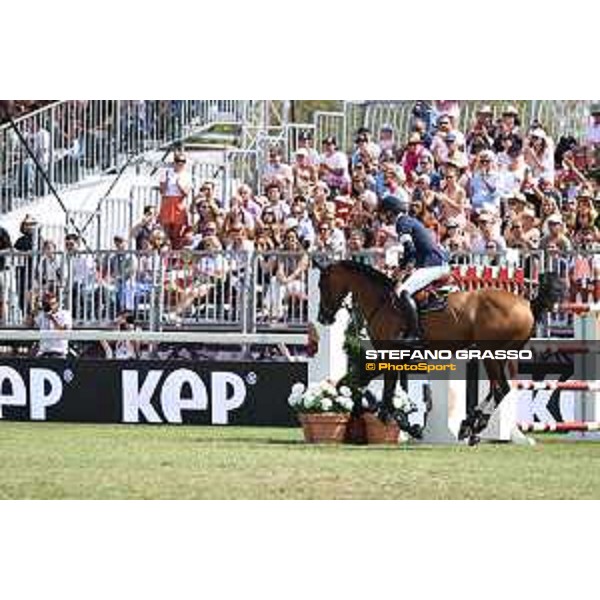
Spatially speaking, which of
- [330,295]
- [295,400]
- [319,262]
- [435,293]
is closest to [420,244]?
[435,293]

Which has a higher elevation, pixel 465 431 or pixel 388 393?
pixel 388 393

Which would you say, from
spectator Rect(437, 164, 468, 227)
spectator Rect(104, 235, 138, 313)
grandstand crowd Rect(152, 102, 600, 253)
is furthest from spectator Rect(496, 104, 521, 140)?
spectator Rect(104, 235, 138, 313)

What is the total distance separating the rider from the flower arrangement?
2.06ft

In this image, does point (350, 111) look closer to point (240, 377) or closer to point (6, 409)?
point (240, 377)

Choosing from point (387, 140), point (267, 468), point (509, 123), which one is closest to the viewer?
point (267, 468)

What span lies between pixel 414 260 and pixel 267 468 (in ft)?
7.80

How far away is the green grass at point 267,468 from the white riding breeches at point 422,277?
112 centimetres

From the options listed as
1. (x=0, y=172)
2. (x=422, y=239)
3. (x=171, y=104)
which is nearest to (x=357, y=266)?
(x=422, y=239)

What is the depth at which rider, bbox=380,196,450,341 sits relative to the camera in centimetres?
1526

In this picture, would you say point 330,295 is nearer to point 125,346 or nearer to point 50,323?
point 125,346

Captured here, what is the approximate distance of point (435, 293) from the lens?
1542 cm

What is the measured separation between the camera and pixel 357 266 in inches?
619

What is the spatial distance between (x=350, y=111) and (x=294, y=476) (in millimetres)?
3271

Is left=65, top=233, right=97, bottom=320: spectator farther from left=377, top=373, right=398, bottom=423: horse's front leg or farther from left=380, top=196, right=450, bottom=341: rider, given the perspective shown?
left=377, top=373, right=398, bottom=423: horse's front leg
